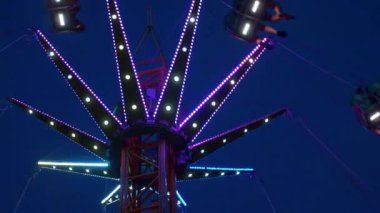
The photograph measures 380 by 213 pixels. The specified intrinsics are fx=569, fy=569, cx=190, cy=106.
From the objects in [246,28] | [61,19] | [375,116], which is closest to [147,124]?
[61,19]

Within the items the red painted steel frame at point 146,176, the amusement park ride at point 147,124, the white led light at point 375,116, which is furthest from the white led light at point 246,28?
the red painted steel frame at point 146,176

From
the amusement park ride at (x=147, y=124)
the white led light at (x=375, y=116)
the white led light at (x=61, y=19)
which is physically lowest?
the white led light at (x=375, y=116)

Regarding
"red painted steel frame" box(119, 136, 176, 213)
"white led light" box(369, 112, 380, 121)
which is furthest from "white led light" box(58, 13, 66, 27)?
"white led light" box(369, 112, 380, 121)

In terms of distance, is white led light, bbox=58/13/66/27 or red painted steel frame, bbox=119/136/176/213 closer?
white led light, bbox=58/13/66/27

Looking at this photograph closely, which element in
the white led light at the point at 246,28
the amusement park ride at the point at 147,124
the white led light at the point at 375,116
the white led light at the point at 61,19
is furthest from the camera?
the amusement park ride at the point at 147,124

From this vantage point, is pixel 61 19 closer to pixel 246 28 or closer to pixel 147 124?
pixel 147 124

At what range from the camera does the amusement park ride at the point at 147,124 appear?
62.8ft

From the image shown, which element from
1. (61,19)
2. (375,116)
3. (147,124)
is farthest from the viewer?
(147,124)

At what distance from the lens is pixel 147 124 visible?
19094 mm

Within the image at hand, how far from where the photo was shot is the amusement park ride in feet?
62.8

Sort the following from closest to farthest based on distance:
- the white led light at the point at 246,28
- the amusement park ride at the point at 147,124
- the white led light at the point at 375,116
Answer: the white led light at the point at 375,116
the white led light at the point at 246,28
the amusement park ride at the point at 147,124

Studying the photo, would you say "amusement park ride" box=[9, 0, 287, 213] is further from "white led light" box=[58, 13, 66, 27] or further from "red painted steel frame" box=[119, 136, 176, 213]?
"white led light" box=[58, 13, 66, 27]

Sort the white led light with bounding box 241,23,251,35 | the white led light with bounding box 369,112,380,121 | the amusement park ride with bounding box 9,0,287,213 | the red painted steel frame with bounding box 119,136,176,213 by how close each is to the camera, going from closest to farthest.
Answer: the white led light with bounding box 369,112,380,121
the white led light with bounding box 241,23,251,35
the red painted steel frame with bounding box 119,136,176,213
the amusement park ride with bounding box 9,0,287,213

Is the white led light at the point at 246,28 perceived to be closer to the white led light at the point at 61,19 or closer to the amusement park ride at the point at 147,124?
the amusement park ride at the point at 147,124
